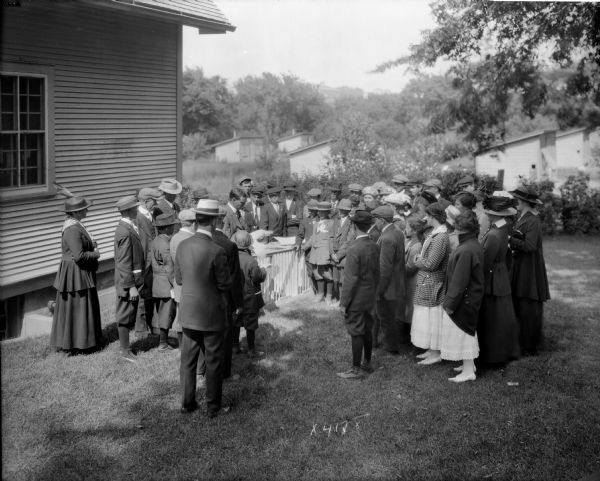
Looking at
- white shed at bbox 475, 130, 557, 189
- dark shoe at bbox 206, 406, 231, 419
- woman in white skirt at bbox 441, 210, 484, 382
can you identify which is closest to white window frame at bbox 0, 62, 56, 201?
dark shoe at bbox 206, 406, 231, 419

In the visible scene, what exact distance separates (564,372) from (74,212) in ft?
20.8

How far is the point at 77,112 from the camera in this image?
11.3 m

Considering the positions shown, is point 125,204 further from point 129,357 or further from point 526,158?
point 526,158

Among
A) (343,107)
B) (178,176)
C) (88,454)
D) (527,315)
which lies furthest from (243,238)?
(343,107)

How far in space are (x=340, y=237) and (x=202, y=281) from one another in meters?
4.58

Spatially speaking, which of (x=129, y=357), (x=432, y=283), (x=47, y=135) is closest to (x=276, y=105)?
(x=47, y=135)

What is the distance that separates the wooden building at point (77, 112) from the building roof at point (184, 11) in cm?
2

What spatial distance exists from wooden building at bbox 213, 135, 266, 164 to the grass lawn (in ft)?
185

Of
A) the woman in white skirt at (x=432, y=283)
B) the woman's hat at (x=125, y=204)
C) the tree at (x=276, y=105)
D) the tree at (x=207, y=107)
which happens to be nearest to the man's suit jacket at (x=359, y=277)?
the woman in white skirt at (x=432, y=283)

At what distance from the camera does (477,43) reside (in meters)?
13.6

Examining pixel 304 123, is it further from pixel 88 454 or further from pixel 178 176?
pixel 88 454

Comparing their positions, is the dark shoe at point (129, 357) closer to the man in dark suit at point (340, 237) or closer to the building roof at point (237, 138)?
the man in dark suit at point (340, 237)

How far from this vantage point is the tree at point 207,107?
229 feet

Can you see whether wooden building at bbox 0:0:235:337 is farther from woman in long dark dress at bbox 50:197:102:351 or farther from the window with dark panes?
woman in long dark dress at bbox 50:197:102:351
